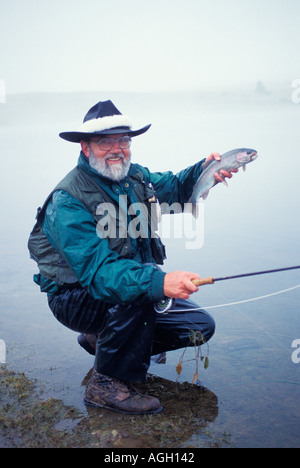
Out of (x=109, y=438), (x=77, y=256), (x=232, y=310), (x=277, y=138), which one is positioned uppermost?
(x=277, y=138)

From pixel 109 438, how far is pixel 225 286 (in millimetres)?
2678

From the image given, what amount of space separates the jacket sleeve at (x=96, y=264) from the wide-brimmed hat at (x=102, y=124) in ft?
1.77

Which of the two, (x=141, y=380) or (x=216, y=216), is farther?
(x=216, y=216)

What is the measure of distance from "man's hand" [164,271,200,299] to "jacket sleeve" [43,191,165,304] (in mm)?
39

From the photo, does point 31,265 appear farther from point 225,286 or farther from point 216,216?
point 216,216

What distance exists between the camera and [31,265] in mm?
6520

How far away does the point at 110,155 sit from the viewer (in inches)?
146

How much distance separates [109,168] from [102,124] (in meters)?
0.29

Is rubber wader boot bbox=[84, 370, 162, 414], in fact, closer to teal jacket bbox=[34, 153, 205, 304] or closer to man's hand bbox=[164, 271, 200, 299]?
teal jacket bbox=[34, 153, 205, 304]

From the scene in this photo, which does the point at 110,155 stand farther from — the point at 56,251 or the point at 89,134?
the point at 56,251

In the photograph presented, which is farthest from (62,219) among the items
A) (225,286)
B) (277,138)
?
(277,138)
